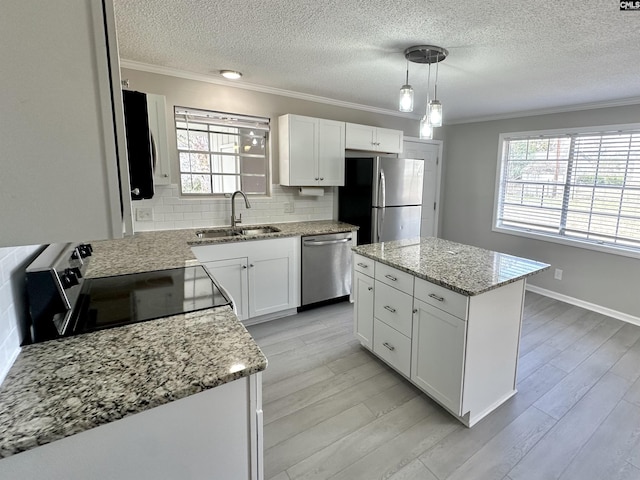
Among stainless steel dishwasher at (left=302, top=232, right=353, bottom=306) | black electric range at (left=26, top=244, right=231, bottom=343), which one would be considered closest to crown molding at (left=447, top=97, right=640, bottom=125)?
stainless steel dishwasher at (left=302, top=232, right=353, bottom=306)

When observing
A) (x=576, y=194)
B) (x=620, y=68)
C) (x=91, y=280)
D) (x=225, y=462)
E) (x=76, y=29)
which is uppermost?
(x=620, y=68)

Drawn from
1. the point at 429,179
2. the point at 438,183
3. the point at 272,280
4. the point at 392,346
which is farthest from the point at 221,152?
the point at 438,183

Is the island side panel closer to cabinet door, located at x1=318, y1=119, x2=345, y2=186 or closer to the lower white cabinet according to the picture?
the lower white cabinet

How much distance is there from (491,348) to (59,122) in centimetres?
224

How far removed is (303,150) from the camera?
3.51 meters

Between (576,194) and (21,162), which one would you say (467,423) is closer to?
(21,162)

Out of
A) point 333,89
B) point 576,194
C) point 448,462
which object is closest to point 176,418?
point 448,462

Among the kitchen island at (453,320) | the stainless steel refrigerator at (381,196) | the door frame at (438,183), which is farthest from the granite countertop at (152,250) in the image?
the door frame at (438,183)

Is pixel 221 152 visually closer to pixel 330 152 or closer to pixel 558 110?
pixel 330 152

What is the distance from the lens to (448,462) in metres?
1.69

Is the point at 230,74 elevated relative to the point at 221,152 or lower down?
elevated

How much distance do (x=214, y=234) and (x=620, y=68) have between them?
3711 millimetres

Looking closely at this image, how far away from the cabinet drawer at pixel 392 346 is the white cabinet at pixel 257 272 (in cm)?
111

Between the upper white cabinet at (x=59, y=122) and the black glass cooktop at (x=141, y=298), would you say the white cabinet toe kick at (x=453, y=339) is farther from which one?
the upper white cabinet at (x=59, y=122)
